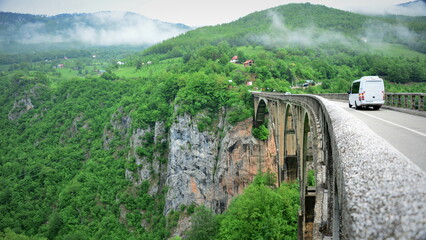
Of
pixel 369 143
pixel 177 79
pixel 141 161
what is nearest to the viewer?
pixel 369 143

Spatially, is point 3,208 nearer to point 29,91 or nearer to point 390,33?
point 29,91

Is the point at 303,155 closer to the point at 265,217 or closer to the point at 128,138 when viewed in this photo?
the point at 265,217

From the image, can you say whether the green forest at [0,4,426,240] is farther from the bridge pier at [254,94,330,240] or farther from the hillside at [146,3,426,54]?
the hillside at [146,3,426,54]

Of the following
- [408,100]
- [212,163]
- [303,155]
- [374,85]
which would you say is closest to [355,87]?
[374,85]

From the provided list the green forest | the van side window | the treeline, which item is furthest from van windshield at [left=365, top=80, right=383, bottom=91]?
the green forest

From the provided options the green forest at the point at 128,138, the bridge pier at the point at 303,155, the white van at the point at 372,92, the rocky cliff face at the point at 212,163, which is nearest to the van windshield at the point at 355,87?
the white van at the point at 372,92

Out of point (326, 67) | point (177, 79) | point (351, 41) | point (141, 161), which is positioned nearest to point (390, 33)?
point (351, 41)

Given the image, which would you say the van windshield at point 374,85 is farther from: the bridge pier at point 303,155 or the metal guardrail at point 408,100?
the bridge pier at point 303,155
